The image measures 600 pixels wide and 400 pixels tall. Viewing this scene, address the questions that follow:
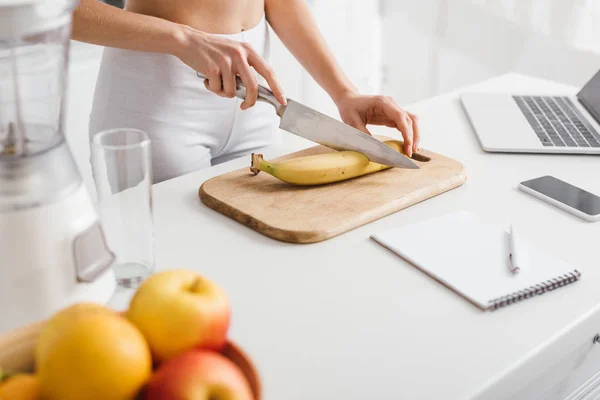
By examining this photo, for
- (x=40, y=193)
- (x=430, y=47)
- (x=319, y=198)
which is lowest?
(x=430, y=47)

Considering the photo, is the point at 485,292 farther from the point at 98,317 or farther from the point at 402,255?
the point at 98,317

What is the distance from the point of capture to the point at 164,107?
1.31m

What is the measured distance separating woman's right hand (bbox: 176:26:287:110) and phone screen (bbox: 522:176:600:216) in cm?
43

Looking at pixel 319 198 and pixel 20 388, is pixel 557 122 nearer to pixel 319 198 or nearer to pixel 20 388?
pixel 319 198

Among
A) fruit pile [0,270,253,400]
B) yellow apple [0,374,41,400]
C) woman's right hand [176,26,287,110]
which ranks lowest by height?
yellow apple [0,374,41,400]

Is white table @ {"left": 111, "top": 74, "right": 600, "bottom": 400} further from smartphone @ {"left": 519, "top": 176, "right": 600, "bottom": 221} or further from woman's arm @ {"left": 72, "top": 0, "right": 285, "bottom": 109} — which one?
woman's arm @ {"left": 72, "top": 0, "right": 285, "bottom": 109}

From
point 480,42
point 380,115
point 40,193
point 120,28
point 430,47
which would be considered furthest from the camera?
point 430,47

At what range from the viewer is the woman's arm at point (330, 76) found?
1186 mm

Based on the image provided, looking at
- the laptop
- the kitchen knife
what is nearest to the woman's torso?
the kitchen knife

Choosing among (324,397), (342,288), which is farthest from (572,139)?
(324,397)

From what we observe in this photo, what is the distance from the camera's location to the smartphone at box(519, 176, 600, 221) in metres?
1.00

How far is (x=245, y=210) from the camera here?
947 millimetres

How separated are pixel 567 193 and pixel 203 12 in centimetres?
75

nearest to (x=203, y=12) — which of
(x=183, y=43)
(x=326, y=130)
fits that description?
(x=183, y=43)
